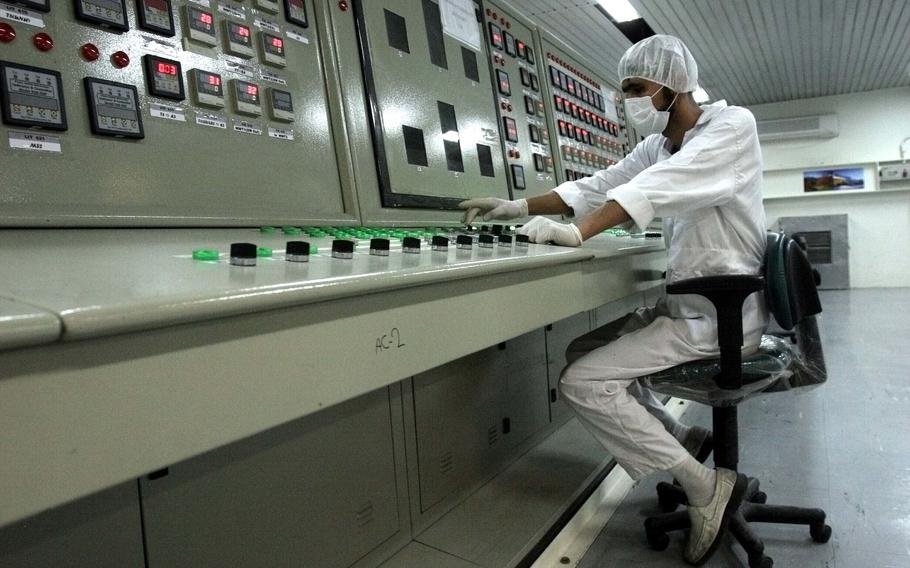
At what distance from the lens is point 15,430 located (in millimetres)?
402

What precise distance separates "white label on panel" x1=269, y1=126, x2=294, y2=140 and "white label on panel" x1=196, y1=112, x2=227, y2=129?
113mm

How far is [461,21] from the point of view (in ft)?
6.57

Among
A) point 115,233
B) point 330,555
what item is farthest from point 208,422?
point 330,555

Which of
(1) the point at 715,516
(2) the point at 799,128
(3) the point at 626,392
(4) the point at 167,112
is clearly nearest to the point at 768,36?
(2) the point at 799,128

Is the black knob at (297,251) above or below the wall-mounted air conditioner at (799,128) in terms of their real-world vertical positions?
below

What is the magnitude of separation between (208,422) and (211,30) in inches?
36.8

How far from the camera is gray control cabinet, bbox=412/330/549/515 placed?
1.70 metres

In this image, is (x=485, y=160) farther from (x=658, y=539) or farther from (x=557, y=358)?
(x=658, y=539)

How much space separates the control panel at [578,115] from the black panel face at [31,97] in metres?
1.99

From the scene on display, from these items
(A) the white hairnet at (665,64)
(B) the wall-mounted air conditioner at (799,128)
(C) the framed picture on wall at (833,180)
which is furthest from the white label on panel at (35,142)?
(C) the framed picture on wall at (833,180)

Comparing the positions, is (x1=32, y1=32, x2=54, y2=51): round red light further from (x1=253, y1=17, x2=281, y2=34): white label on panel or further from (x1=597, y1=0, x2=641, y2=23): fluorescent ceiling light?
(x1=597, y1=0, x2=641, y2=23): fluorescent ceiling light

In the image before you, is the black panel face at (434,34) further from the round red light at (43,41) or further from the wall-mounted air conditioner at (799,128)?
the wall-mounted air conditioner at (799,128)

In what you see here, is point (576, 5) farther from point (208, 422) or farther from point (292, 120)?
point (208, 422)

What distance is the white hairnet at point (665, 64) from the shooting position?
1701 mm
